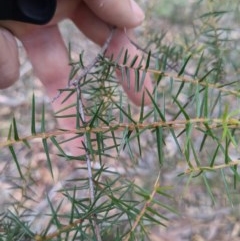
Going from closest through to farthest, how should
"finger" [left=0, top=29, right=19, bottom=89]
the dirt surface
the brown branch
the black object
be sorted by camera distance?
1. the brown branch
2. the black object
3. "finger" [left=0, top=29, right=19, bottom=89]
4. the dirt surface

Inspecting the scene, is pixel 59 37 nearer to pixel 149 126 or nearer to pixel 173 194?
pixel 173 194

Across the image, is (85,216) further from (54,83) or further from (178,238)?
(178,238)

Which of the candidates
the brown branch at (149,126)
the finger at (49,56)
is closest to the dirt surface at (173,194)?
the finger at (49,56)

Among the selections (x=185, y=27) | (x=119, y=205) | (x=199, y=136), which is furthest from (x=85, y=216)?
(x=185, y=27)

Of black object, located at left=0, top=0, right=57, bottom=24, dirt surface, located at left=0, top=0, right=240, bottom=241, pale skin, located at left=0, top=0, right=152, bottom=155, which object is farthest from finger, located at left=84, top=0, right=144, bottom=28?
dirt surface, located at left=0, top=0, right=240, bottom=241

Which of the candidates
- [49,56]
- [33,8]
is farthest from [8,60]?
[33,8]

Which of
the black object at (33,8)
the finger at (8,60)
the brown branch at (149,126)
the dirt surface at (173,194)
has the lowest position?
the dirt surface at (173,194)

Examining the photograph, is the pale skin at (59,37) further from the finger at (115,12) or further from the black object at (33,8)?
the black object at (33,8)

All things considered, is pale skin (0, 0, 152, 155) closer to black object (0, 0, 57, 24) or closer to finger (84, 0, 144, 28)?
finger (84, 0, 144, 28)
